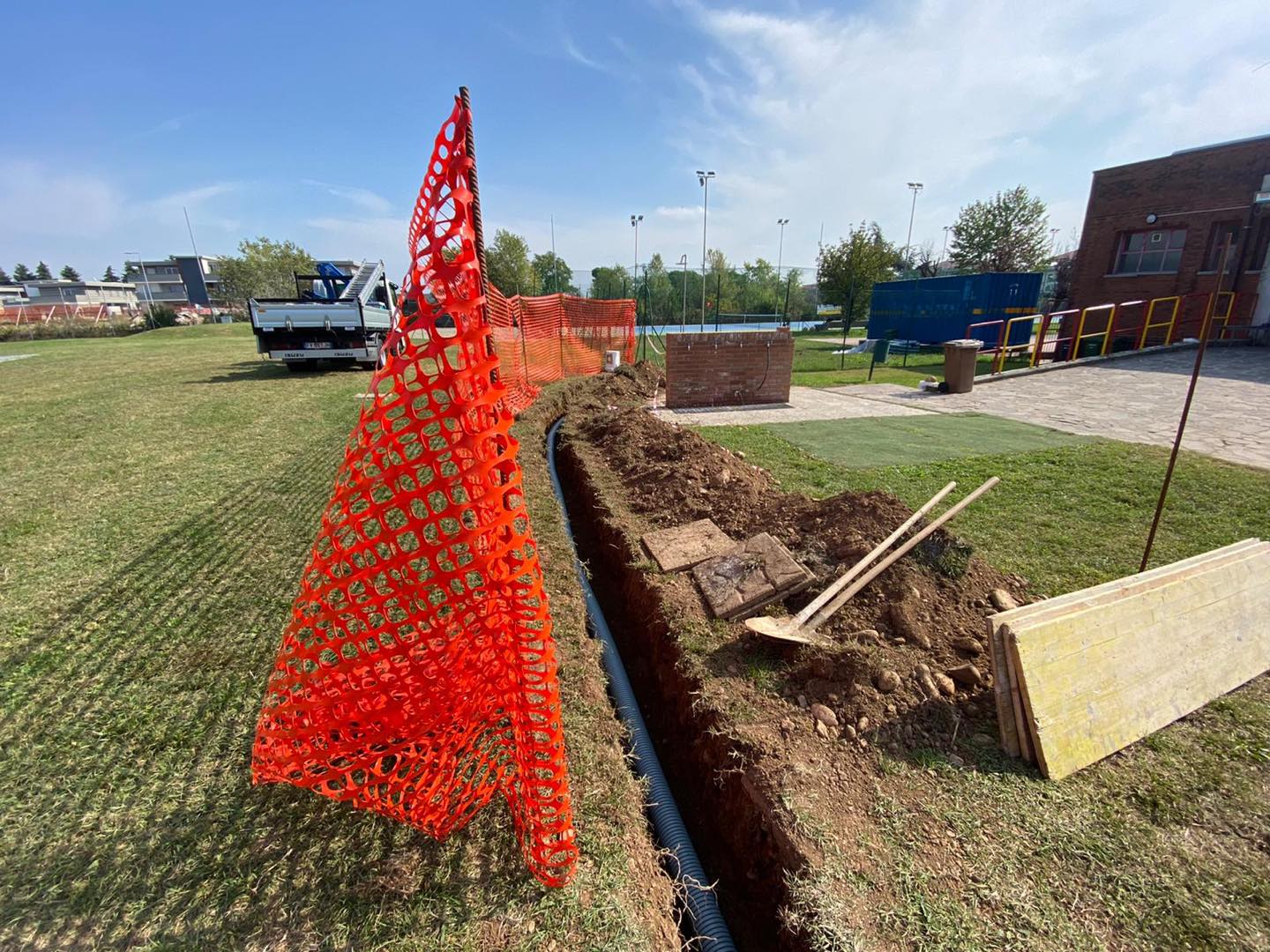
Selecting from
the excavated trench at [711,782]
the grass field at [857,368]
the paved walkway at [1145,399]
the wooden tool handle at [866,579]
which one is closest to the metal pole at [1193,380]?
the wooden tool handle at [866,579]

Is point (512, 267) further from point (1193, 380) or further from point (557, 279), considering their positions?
point (1193, 380)

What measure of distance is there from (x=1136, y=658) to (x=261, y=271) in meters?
52.2

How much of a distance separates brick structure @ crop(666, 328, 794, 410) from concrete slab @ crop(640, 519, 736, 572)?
5.59 m

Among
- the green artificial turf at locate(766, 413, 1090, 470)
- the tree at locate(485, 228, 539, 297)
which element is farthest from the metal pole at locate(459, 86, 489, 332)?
the tree at locate(485, 228, 539, 297)

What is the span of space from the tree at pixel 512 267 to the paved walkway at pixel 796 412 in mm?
28552

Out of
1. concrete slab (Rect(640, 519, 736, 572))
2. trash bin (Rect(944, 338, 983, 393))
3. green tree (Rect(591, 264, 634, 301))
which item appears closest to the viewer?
concrete slab (Rect(640, 519, 736, 572))

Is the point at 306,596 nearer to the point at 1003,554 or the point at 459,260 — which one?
the point at 459,260

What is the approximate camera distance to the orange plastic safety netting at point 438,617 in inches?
60.2

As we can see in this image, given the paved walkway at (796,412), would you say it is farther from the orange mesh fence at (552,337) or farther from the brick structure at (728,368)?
the orange mesh fence at (552,337)

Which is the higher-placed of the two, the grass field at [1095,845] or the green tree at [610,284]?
the green tree at [610,284]

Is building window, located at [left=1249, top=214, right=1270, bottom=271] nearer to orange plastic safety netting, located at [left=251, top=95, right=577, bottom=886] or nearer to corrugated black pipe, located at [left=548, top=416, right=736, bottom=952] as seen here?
corrugated black pipe, located at [left=548, top=416, right=736, bottom=952]

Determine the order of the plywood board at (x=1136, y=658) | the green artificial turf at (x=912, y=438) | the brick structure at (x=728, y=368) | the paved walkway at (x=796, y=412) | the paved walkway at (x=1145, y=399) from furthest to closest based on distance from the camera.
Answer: the brick structure at (x=728, y=368) < the paved walkway at (x=796, y=412) < the paved walkway at (x=1145, y=399) < the green artificial turf at (x=912, y=438) < the plywood board at (x=1136, y=658)

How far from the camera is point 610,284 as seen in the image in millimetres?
29344

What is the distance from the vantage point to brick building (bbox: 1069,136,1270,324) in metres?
13.7
